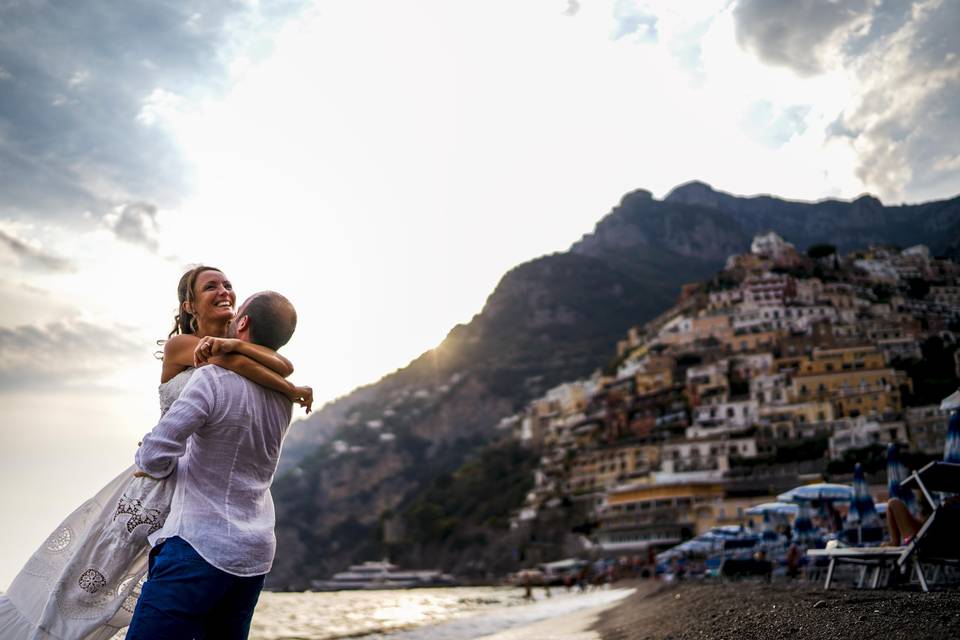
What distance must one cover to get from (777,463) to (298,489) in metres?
86.3

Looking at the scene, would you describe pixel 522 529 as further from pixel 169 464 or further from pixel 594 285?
pixel 594 285

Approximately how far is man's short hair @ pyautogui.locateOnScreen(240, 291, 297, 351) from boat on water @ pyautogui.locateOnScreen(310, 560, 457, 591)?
71.9 metres

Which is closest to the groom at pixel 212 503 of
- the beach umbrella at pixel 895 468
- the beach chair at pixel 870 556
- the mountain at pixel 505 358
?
the beach chair at pixel 870 556

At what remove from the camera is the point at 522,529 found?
67.6 meters

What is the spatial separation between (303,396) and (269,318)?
0.29 metres

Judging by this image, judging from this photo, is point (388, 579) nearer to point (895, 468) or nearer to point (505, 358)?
point (505, 358)

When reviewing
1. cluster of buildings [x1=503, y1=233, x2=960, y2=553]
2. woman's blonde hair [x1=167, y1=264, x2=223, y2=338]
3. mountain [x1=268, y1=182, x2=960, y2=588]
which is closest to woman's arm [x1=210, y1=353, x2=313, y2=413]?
woman's blonde hair [x1=167, y1=264, x2=223, y2=338]

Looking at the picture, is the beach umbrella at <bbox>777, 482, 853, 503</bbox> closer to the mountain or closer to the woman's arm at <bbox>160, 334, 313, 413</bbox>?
the woman's arm at <bbox>160, 334, 313, 413</bbox>

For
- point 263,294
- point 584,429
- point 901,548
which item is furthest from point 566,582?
point 263,294

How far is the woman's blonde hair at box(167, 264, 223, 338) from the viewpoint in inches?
113

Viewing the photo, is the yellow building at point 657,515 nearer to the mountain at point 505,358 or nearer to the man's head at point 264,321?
the mountain at point 505,358

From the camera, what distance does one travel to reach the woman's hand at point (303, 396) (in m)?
2.53

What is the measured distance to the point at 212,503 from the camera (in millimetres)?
2357

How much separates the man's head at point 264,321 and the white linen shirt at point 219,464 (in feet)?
0.66
